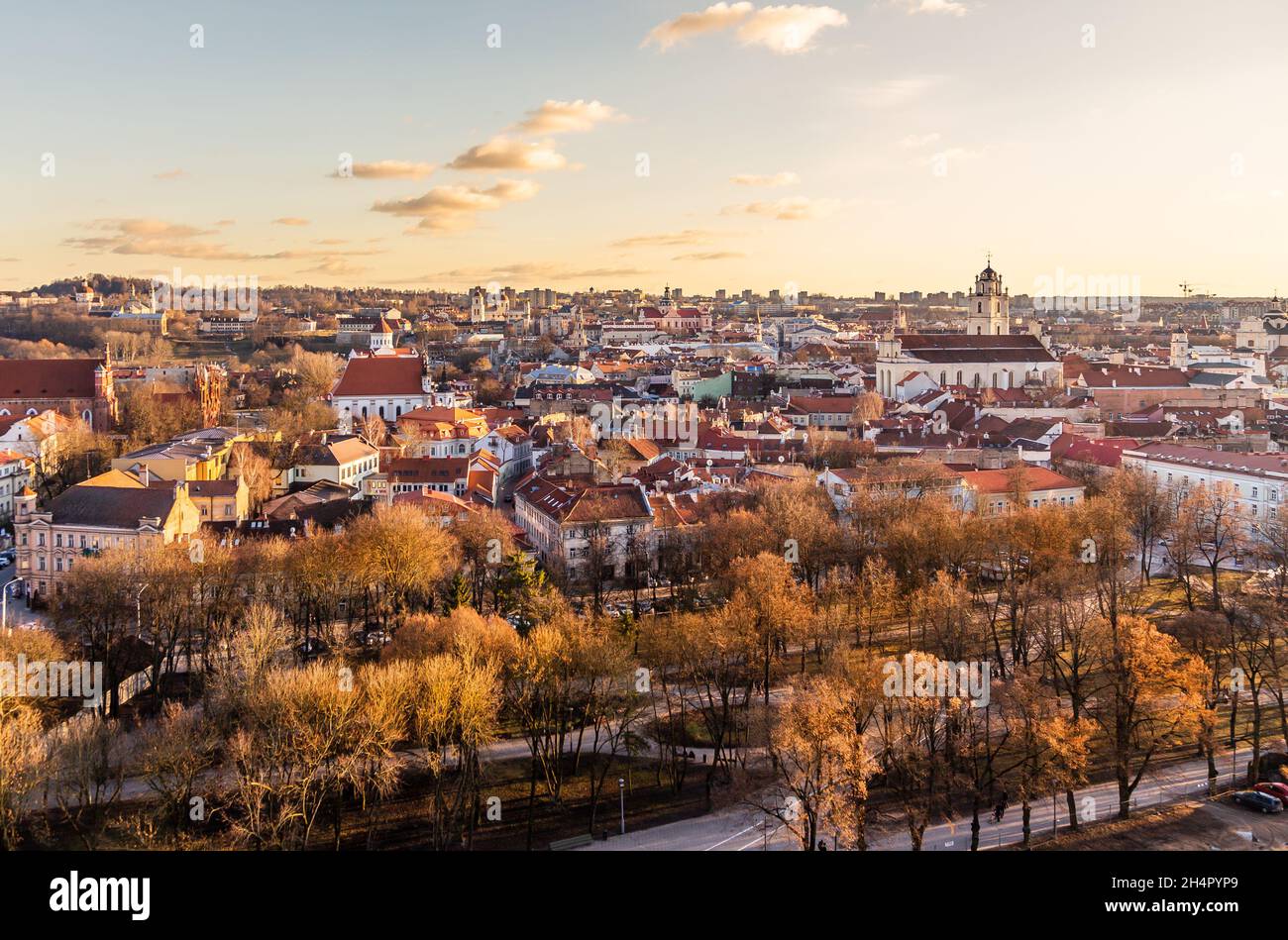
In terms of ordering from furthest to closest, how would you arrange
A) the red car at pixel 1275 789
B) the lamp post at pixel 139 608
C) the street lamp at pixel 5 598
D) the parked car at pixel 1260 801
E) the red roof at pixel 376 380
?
the red roof at pixel 376 380 → the street lamp at pixel 5 598 → the lamp post at pixel 139 608 → the red car at pixel 1275 789 → the parked car at pixel 1260 801

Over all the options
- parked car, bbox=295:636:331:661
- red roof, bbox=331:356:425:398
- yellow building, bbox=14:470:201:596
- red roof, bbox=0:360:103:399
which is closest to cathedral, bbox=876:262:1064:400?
red roof, bbox=331:356:425:398

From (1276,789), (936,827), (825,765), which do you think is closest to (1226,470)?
(1276,789)

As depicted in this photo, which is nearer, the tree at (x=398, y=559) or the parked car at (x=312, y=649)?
the parked car at (x=312, y=649)

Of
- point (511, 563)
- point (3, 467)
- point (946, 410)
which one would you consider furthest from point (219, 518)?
point (946, 410)

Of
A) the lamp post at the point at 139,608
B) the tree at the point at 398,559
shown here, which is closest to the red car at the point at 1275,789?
the tree at the point at 398,559

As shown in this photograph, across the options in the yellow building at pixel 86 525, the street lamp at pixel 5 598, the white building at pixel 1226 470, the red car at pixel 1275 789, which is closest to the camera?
the red car at pixel 1275 789

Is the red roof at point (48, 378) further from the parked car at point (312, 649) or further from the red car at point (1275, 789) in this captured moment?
the red car at point (1275, 789)

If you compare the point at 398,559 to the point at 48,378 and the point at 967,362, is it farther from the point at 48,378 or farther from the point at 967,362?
the point at 967,362

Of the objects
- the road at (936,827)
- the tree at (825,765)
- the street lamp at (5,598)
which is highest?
the tree at (825,765)
